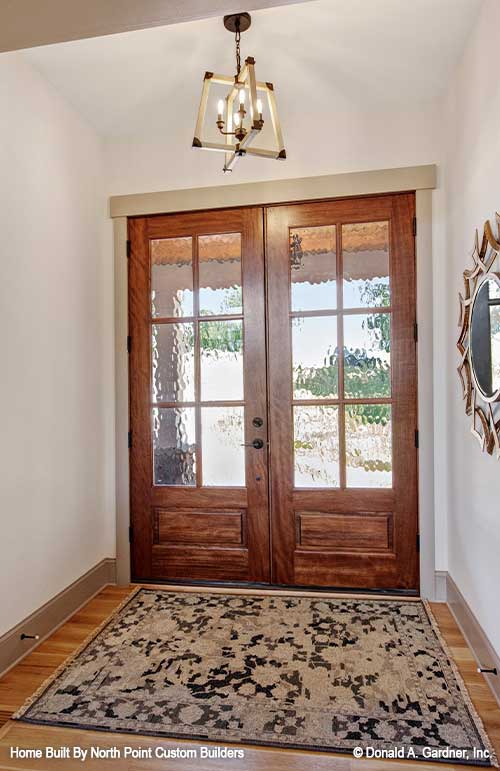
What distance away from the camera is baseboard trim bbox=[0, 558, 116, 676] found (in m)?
2.21

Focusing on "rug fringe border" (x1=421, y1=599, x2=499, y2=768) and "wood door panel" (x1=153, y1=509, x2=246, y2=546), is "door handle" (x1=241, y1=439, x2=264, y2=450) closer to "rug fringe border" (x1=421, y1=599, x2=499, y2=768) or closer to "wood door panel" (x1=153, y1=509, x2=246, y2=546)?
"wood door panel" (x1=153, y1=509, x2=246, y2=546)

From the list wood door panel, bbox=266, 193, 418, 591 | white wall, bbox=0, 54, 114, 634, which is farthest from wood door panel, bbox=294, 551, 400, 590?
white wall, bbox=0, 54, 114, 634

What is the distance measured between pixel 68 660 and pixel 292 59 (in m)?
3.09

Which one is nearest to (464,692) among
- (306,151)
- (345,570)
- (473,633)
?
(473,633)

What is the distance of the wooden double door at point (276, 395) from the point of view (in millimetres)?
2928

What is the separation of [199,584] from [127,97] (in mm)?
2902

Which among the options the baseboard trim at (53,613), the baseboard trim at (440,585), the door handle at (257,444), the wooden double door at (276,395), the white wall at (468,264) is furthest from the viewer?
the door handle at (257,444)

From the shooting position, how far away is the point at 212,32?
230 cm

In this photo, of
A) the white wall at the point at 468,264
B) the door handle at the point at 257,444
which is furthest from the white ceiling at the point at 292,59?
the door handle at the point at 257,444

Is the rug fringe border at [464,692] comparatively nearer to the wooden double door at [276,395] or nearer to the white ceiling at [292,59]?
the wooden double door at [276,395]

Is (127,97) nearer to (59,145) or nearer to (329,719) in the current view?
(59,145)

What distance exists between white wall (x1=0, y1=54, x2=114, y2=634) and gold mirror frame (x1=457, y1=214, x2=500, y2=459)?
6.79 ft

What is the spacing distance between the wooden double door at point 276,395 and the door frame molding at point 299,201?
5cm

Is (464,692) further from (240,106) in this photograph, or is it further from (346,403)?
(240,106)
